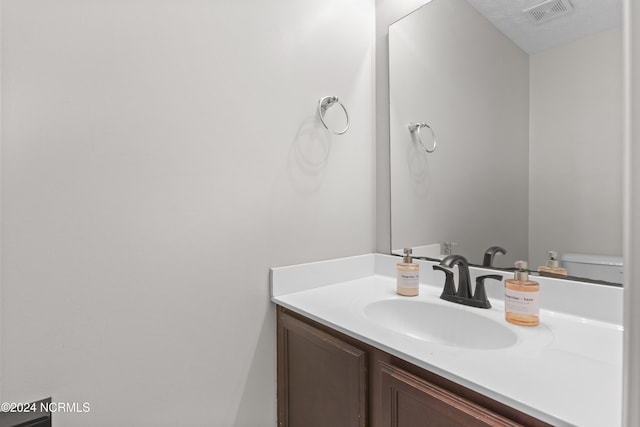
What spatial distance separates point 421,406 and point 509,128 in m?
0.92

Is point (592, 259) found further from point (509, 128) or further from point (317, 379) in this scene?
point (317, 379)

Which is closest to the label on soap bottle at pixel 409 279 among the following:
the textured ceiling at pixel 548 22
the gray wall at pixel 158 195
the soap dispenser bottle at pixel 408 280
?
the soap dispenser bottle at pixel 408 280

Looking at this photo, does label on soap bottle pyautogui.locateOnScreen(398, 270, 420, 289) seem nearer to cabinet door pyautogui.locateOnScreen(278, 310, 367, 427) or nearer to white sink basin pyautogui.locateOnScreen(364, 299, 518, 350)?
white sink basin pyautogui.locateOnScreen(364, 299, 518, 350)

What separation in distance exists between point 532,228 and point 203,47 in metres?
1.20

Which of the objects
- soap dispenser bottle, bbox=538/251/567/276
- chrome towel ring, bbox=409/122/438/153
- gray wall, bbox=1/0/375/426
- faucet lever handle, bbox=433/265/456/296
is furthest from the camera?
chrome towel ring, bbox=409/122/438/153

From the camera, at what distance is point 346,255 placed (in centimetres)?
146

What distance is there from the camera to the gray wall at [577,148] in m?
0.92

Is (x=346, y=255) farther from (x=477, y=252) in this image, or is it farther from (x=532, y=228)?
(x=532, y=228)

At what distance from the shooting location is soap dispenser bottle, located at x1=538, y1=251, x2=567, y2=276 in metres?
1.05

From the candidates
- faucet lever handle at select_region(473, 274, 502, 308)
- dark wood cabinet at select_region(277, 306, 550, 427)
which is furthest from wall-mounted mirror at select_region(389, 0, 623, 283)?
dark wood cabinet at select_region(277, 306, 550, 427)

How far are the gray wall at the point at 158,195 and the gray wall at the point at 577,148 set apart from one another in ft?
2.37

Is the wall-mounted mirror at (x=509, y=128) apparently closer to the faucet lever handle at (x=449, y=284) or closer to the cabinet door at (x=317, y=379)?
the faucet lever handle at (x=449, y=284)

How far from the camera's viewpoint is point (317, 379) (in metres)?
1.03

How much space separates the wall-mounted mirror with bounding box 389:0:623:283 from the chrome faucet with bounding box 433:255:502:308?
12 cm
